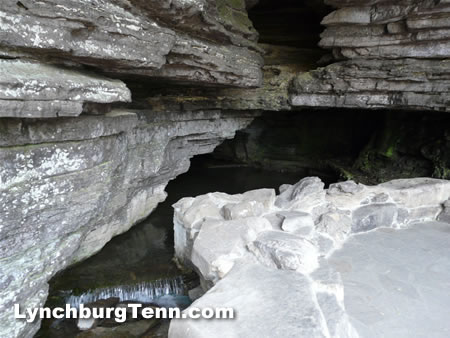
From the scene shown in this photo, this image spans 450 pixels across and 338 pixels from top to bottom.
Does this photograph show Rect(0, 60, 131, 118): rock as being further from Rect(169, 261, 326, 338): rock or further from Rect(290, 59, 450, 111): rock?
Rect(290, 59, 450, 111): rock

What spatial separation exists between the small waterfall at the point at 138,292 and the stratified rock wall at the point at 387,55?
16.0 ft

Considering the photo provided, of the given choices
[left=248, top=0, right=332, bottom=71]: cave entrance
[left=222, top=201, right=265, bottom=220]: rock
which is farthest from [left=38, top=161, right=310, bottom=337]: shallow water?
[left=248, top=0, right=332, bottom=71]: cave entrance

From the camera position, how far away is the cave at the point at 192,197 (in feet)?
7.46

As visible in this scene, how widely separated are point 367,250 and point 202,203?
1735mm

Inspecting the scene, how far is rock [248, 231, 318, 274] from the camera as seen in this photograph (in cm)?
235

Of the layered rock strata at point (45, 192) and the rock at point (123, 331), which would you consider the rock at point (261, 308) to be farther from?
the rock at point (123, 331)

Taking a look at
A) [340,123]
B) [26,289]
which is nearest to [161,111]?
[26,289]

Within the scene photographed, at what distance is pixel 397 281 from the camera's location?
255cm

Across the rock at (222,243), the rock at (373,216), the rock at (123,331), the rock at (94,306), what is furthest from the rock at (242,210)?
the rock at (94,306)

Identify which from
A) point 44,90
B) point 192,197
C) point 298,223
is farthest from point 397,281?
point 44,90

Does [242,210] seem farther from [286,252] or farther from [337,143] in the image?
[337,143]

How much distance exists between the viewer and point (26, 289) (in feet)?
10.6

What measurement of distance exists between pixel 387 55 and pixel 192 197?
4.63 m

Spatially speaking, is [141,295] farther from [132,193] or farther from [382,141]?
[382,141]
